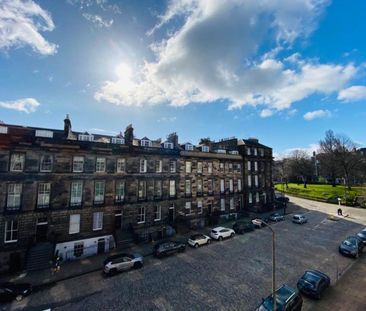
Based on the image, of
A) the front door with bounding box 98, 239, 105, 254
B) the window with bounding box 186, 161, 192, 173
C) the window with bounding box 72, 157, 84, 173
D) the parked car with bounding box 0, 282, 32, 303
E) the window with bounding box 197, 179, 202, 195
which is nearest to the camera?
the parked car with bounding box 0, 282, 32, 303

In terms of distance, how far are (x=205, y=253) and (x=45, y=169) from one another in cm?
2156

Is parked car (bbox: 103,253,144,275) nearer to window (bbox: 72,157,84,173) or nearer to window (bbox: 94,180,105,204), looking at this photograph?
window (bbox: 94,180,105,204)

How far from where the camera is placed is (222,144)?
4988 centimetres

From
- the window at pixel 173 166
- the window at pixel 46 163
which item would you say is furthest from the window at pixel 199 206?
the window at pixel 46 163

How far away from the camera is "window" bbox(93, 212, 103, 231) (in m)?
26.1

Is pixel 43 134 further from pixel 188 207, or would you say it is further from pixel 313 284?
pixel 313 284

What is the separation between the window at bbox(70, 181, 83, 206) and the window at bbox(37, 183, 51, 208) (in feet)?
7.78

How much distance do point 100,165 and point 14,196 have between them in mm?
9316

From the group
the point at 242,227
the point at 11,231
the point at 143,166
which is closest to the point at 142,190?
the point at 143,166

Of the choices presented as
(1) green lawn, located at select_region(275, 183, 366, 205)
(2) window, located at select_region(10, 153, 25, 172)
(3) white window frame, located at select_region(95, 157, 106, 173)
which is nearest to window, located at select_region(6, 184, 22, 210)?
(2) window, located at select_region(10, 153, 25, 172)

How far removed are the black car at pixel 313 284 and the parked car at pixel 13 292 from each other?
22.9m

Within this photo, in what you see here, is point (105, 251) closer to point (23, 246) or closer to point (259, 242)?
point (23, 246)

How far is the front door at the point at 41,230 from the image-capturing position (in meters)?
23.0

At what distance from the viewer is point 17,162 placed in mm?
22422
